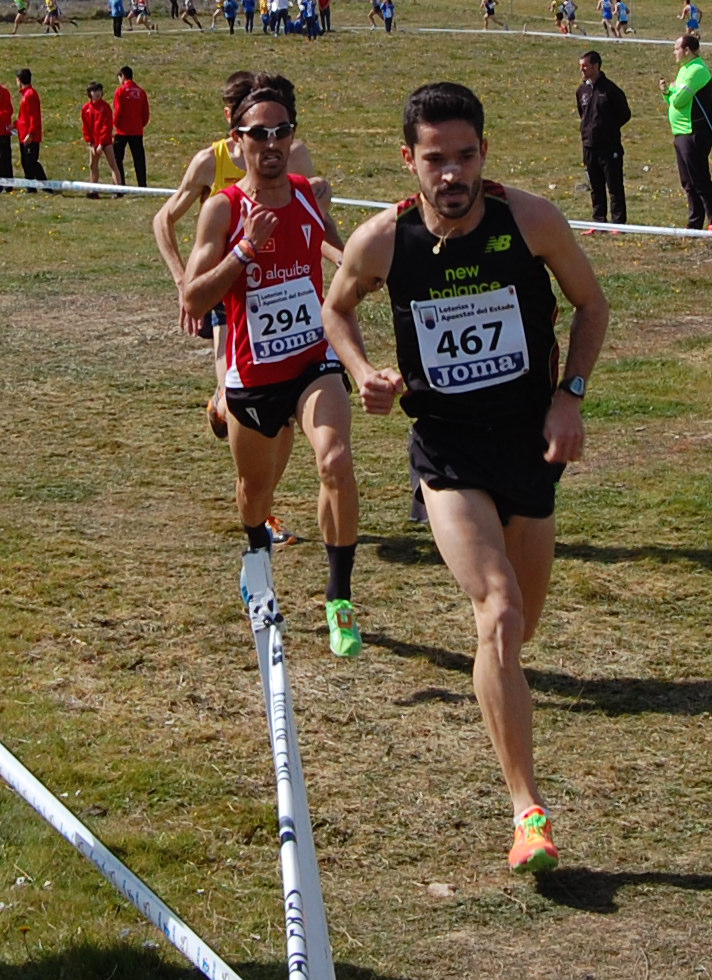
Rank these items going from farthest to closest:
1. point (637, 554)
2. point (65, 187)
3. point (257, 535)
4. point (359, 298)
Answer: point (65, 187), point (637, 554), point (257, 535), point (359, 298)

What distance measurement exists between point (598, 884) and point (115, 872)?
152cm

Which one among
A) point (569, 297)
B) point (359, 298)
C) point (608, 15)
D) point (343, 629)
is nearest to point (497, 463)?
point (569, 297)

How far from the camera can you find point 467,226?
458 cm

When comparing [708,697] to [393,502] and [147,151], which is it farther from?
[147,151]

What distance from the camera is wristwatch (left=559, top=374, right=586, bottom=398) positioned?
4.54 m

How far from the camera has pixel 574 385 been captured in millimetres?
4551

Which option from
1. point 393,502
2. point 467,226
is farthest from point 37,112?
point 467,226

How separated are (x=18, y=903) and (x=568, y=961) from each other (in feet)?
5.20

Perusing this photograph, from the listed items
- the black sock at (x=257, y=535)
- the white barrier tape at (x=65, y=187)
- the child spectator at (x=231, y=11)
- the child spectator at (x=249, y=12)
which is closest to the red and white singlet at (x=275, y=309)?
the black sock at (x=257, y=535)

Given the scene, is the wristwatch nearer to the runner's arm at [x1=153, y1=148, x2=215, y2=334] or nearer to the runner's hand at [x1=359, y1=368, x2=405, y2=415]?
the runner's hand at [x1=359, y1=368, x2=405, y2=415]

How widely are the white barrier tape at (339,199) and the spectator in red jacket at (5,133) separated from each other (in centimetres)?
48

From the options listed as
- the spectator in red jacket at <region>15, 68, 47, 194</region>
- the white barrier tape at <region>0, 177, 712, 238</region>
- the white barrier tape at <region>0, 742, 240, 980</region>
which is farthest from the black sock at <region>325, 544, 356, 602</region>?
the spectator in red jacket at <region>15, 68, 47, 194</region>

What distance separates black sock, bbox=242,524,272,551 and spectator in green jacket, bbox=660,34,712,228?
10.6 m

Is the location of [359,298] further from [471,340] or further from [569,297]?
[569,297]
